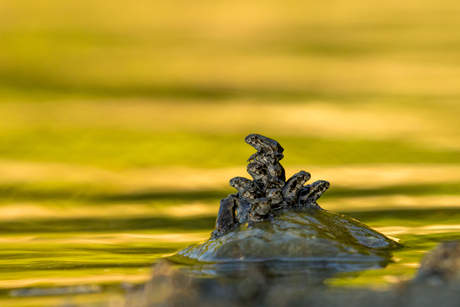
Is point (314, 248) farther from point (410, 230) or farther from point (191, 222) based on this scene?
point (191, 222)

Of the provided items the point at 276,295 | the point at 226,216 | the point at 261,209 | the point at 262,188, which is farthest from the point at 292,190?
the point at 276,295

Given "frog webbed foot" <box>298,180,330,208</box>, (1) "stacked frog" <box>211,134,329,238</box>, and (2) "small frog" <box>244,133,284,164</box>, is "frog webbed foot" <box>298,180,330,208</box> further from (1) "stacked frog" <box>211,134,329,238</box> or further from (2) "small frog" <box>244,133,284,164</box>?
(2) "small frog" <box>244,133,284,164</box>

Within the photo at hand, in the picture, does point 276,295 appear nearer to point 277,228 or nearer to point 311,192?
point 277,228

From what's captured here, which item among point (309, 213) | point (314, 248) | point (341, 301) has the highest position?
point (309, 213)

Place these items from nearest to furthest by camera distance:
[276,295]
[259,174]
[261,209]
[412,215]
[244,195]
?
1. [276,295]
2. [261,209]
3. [244,195]
4. [259,174]
5. [412,215]

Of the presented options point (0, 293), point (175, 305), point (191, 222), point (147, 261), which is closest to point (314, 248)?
point (147, 261)

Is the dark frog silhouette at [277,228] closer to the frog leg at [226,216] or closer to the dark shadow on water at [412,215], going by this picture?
the frog leg at [226,216]
